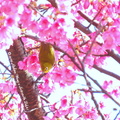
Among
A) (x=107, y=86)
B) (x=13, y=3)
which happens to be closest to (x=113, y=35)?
(x=13, y=3)

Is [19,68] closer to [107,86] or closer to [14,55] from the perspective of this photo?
[14,55]

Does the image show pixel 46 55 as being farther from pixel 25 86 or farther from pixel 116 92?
pixel 116 92

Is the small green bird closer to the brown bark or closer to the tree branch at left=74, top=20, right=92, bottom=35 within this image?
the tree branch at left=74, top=20, right=92, bottom=35

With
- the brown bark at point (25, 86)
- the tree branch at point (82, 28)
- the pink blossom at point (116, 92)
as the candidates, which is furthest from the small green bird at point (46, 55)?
the pink blossom at point (116, 92)

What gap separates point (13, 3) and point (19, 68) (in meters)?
1.32

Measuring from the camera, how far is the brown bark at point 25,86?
3.99 m

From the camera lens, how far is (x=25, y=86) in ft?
13.3

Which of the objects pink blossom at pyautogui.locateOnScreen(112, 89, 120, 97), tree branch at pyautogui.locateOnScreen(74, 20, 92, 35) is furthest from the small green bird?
pink blossom at pyautogui.locateOnScreen(112, 89, 120, 97)

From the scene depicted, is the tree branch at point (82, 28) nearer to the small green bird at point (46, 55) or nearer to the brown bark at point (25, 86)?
the small green bird at point (46, 55)

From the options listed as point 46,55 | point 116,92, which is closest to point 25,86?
point 46,55

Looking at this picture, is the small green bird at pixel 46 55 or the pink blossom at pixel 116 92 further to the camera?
the pink blossom at pixel 116 92

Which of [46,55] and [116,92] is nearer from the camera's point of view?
[46,55]

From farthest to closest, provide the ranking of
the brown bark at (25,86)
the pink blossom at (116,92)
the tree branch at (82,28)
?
the pink blossom at (116,92)
the brown bark at (25,86)
the tree branch at (82,28)

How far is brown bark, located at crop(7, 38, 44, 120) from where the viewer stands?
3.99m
